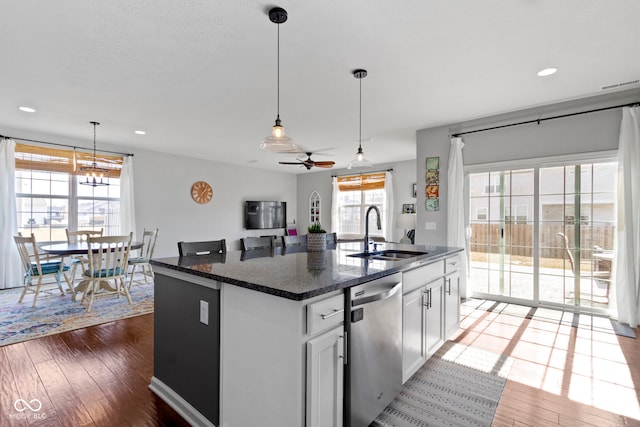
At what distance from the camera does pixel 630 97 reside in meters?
3.34

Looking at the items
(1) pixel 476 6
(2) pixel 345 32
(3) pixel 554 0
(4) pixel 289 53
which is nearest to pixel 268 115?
(4) pixel 289 53

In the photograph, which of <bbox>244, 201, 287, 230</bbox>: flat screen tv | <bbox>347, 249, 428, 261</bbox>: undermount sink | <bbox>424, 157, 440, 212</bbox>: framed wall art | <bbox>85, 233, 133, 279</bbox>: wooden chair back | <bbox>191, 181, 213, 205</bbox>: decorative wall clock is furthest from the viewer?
<bbox>244, 201, 287, 230</bbox>: flat screen tv

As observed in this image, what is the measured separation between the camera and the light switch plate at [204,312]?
166 cm

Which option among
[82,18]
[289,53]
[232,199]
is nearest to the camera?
[82,18]

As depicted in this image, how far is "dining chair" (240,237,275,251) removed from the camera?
9.07ft

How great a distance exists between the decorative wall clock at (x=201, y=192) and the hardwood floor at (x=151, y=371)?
13.3ft

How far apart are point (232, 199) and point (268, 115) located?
13.8ft

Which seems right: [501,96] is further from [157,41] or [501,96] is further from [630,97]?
[157,41]

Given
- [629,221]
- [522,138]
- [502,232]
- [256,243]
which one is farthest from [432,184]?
[256,243]

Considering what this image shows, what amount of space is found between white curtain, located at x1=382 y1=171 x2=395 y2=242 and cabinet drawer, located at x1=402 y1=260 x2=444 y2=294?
470 centimetres

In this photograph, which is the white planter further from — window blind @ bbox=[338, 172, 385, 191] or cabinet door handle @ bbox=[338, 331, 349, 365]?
window blind @ bbox=[338, 172, 385, 191]

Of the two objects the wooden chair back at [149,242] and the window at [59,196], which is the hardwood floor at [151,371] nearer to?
the wooden chair back at [149,242]

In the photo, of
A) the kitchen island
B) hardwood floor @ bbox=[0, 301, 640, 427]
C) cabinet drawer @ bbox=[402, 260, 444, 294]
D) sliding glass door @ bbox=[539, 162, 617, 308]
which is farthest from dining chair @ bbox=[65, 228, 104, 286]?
sliding glass door @ bbox=[539, 162, 617, 308]

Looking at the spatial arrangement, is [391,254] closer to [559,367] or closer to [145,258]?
[559,367]
